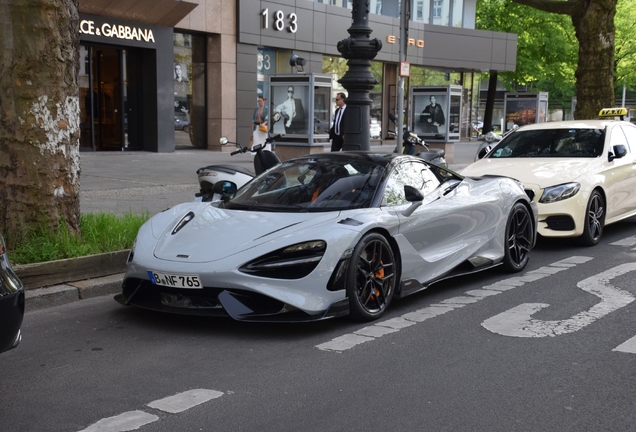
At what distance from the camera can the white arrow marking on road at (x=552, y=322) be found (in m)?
5.47

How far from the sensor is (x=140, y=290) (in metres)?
5.54

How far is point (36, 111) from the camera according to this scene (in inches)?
267

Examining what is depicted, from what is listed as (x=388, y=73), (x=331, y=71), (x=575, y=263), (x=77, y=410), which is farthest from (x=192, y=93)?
(x=77, y=410)

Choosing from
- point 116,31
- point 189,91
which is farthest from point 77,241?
point 189,91

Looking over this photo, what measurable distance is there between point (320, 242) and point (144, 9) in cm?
1773

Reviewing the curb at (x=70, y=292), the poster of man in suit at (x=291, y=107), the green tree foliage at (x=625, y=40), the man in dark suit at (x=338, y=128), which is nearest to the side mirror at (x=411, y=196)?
→ the curb at (x=70, y=292)

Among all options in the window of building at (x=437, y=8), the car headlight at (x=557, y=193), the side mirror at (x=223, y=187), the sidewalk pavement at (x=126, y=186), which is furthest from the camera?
the window of building at (x=437, y=8)

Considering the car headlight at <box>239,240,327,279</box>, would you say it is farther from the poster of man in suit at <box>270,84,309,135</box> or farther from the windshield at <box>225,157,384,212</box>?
the poster of man in suit at <box>270,84,309,135</box>

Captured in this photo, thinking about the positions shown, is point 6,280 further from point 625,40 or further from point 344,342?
point 625,40

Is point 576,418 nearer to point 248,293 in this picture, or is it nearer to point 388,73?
point 248,293

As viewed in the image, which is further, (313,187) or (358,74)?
(358,74)

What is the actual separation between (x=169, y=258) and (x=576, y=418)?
2.94 m

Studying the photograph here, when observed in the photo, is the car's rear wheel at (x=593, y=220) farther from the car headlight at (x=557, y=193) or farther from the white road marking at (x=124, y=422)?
the white road marking at (x=124, y=422)

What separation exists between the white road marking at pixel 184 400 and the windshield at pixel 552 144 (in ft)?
23.6
